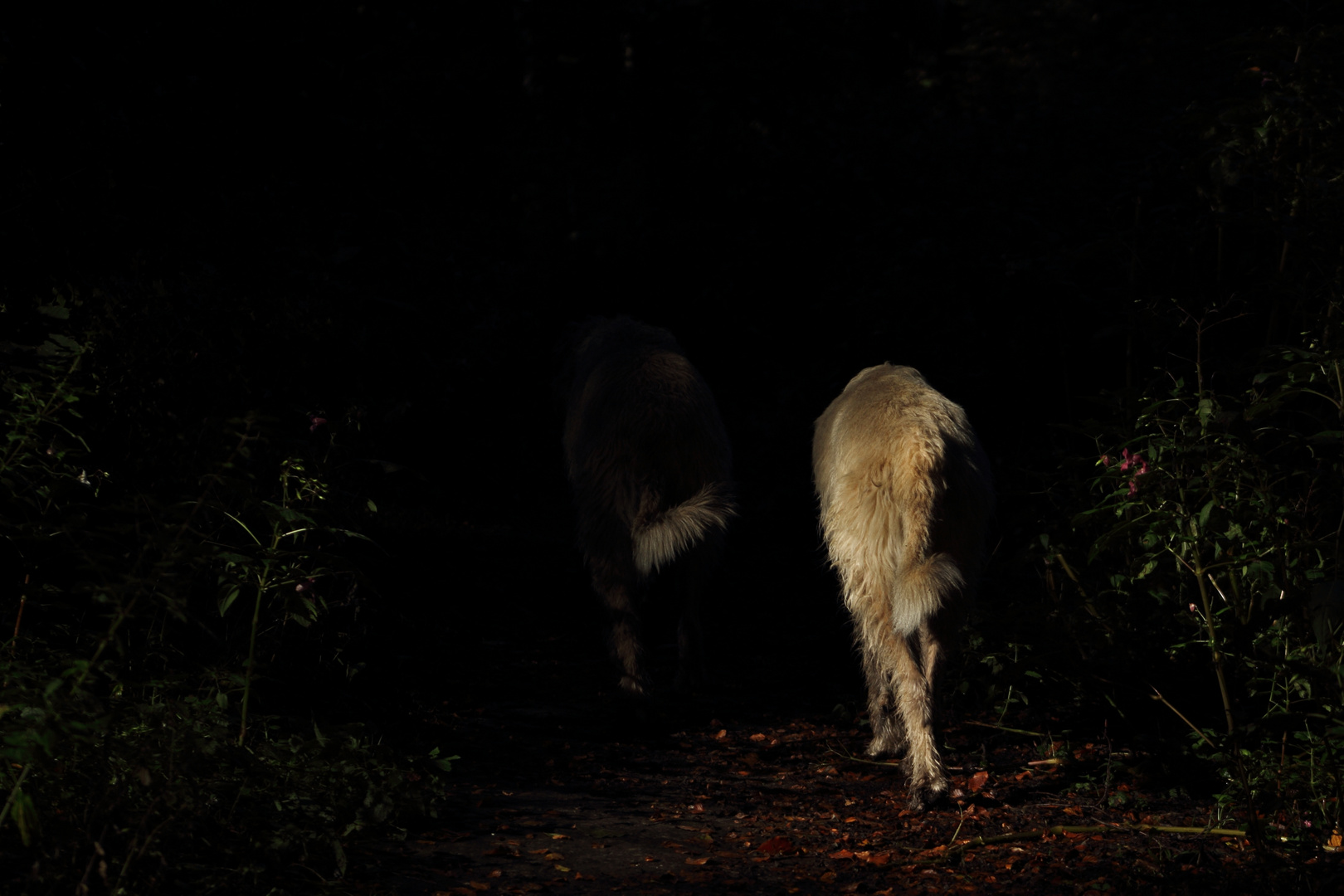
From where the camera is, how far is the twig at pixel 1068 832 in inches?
163

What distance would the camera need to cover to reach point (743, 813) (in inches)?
195

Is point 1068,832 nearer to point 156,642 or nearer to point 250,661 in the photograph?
point 250,661

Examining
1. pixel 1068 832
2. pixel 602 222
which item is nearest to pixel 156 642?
pixel 1068 832

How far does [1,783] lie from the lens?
3.25 metres

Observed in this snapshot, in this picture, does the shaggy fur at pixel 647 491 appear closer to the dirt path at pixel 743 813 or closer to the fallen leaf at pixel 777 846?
the dirt path at pixel 743 813

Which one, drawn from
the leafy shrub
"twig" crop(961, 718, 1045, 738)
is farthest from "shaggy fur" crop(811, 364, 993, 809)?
the leafy shrub

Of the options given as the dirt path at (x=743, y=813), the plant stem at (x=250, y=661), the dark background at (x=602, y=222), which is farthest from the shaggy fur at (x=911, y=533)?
the plant stem at (x=250, y=661)

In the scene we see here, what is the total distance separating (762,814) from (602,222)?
28.3 ft

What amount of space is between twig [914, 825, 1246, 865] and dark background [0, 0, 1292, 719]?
212 centimetres

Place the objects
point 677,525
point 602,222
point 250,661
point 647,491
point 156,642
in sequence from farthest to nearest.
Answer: point 602,222
point 647,491
point 677,525
point 156,642
point 250,661

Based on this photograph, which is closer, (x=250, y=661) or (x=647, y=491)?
(x=250, y=661)

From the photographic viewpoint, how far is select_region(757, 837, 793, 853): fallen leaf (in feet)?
14.7

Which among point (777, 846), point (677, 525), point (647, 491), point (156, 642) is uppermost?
point (647, 491)

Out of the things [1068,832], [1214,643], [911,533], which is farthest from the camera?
[911,533]
